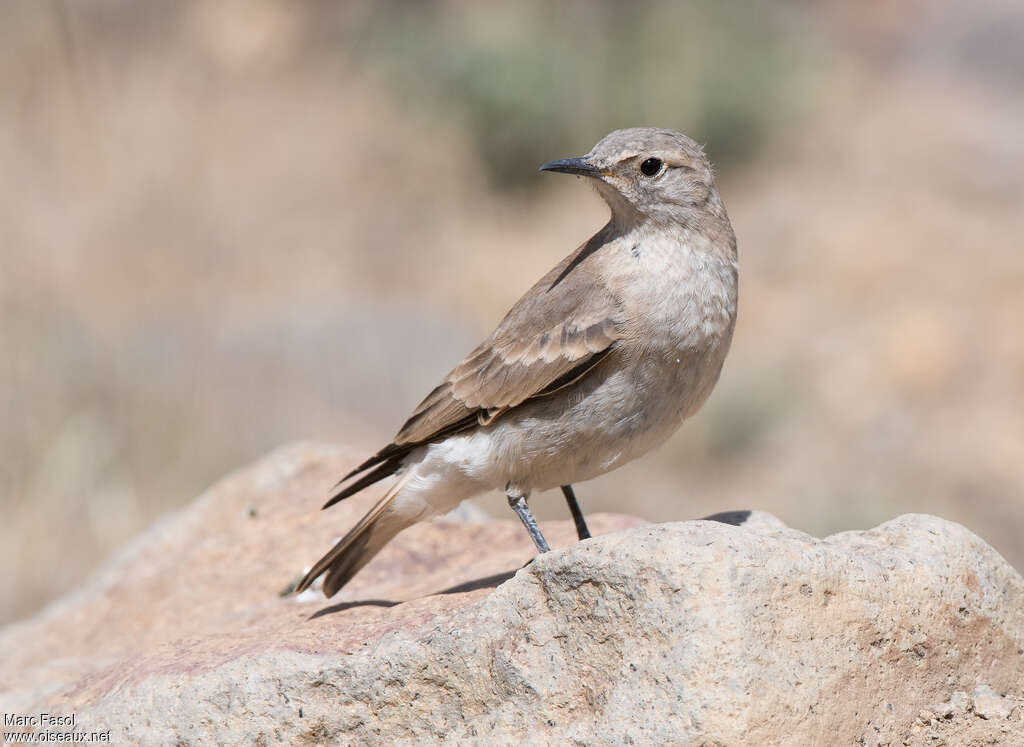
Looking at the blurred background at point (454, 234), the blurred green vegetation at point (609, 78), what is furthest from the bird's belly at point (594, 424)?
the blurred green vegetation at point (609, 78)

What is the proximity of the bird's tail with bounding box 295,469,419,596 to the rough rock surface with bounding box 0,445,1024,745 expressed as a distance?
1.85ft

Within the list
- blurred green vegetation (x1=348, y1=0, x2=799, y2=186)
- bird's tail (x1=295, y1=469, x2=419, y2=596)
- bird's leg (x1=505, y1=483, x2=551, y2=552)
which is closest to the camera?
bird's leg (x1=505, y1=483, x2=551, y2=552)

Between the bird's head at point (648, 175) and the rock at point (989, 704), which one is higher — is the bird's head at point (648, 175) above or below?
above

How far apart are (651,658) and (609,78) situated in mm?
13780

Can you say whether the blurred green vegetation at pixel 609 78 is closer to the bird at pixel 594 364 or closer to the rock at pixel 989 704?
the bird at pixel 594 364

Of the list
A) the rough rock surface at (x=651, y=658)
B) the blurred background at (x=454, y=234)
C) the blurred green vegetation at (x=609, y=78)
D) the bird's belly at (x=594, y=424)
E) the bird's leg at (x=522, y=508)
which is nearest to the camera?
the rough rock surface at (x=651, y=658)

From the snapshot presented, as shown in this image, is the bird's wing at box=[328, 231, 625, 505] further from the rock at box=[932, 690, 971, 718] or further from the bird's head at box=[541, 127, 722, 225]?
the rock at box=[932, 690, 971, 718]

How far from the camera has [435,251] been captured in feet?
50.4

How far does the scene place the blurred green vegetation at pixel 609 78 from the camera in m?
16.0

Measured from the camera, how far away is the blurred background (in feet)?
30.8

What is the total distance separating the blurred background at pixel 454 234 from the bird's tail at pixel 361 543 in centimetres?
408

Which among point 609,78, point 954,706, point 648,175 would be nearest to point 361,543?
point 648,175

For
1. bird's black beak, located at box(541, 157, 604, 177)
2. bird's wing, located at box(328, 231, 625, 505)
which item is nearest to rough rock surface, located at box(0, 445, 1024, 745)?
bird's wing, located at box(328, 231, 625, 505)

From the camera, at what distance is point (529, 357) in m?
4.62
